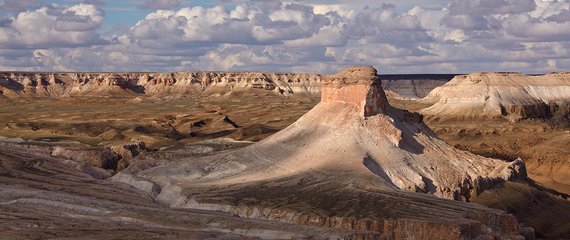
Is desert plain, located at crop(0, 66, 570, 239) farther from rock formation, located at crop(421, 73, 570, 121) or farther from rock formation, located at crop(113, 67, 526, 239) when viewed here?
rock formation, located at crop(421, 73, 570, 121)

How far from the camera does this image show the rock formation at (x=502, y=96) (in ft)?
413

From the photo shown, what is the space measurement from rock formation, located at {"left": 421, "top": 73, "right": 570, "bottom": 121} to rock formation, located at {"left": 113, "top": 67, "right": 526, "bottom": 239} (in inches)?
2772

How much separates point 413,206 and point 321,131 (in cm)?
1440

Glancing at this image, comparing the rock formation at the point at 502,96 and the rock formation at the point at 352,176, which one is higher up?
the rock formation at the point at 352,176

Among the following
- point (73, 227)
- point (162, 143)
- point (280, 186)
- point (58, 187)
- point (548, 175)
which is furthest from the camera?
point (162, 143)

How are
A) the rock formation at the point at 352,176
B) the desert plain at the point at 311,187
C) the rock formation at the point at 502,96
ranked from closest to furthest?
the desert plain at the point at 311,187 → the rock formation at the point at 352,176 → the rock formation at the point at 502,96

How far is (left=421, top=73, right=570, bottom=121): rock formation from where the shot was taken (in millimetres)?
126000

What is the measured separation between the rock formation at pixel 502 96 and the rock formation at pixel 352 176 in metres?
70.4

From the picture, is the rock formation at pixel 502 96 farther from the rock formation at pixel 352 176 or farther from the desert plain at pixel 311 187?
the rock formation at pixel 352 176

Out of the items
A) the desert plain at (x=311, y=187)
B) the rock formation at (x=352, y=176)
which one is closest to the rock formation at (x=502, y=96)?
the desert plain at (x=311, y=187)

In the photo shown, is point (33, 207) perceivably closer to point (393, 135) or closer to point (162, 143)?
point (393, 135)

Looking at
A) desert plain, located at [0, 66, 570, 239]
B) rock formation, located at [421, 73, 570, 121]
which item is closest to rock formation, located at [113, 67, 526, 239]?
desert plain, located at [0, 66, 570, 239]

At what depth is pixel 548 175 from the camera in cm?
7919

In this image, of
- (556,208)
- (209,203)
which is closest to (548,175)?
(556,208)
